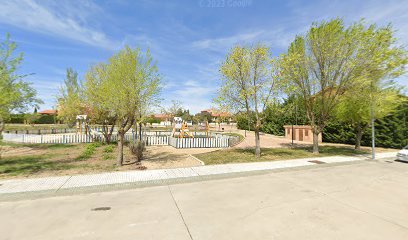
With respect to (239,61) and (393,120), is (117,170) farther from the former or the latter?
(393,120)

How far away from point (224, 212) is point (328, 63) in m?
12.6

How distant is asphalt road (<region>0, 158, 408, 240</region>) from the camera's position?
401cm

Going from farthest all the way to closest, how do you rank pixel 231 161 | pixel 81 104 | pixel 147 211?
1. pixel 81 104
2. pixel 231 161
3. pixel 147 211

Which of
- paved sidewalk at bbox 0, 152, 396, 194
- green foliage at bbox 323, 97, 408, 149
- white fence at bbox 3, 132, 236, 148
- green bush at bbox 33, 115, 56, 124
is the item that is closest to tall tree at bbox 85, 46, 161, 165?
paved sidewalk at bbox 0, 152, 396, 194

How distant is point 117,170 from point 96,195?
2.99 m

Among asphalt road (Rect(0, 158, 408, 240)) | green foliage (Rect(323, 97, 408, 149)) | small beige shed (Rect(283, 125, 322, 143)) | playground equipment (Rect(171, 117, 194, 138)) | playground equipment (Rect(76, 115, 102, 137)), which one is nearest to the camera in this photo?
asphalt road (Rect(0, 158, 408, 240))

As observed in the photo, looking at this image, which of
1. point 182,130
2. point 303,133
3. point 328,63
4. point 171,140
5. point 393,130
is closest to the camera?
point 328,63

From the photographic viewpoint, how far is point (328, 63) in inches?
512

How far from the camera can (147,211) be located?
5023 mm

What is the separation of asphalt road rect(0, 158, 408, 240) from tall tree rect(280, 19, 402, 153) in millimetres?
7271

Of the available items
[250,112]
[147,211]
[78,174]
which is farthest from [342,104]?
[78,174]

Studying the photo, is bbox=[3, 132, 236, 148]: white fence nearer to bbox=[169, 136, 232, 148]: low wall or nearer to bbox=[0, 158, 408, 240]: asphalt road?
bbox=[169, 136, 232, 148]: low wall

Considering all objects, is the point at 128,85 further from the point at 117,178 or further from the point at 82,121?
the point at 82,121

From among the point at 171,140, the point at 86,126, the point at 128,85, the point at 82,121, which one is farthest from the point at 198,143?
the point at 82,121
